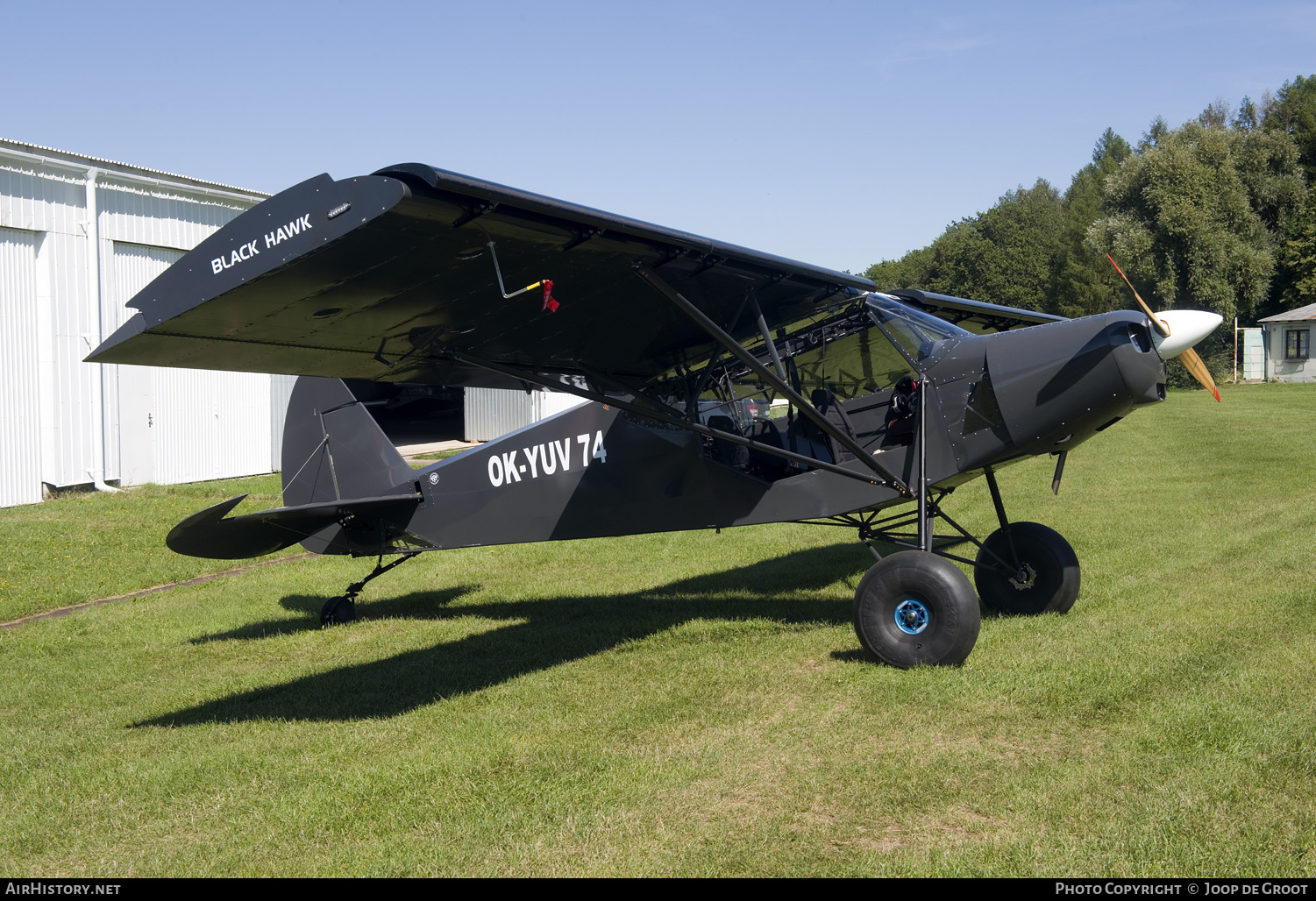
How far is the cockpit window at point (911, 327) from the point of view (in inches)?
286

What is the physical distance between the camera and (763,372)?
6.52m

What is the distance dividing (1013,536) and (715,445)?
8.34 ft

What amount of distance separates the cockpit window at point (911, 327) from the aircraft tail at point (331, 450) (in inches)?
190

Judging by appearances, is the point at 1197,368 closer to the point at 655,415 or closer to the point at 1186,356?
the point at 1186,356

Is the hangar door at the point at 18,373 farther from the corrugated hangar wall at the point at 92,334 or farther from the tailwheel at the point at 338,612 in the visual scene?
the tailwheel at the point at 338,612

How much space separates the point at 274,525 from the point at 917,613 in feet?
17.0

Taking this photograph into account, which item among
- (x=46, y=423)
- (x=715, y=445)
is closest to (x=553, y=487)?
(x=715, y=445)

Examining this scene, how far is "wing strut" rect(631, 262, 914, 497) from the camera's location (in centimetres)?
613

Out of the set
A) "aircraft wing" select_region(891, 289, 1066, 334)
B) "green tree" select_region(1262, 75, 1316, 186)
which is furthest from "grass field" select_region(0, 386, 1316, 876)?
"green tree" select_region(1262, 75, 1316, 186)

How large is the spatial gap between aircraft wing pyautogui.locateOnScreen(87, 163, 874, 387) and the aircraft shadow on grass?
2.25 meters

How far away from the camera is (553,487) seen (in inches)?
336

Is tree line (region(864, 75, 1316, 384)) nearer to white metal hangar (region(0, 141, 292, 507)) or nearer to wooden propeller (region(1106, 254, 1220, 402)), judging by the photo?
white metal hangar (region(0, 141, 292, 507))

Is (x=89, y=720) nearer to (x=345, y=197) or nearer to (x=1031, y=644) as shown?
(x=345, y=197)

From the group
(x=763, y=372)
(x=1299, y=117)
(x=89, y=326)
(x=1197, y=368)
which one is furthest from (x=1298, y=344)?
(x=763, y=372)
